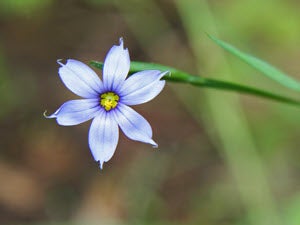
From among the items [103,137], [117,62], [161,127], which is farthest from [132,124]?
[161,127]

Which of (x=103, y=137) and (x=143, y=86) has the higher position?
(x=143, y=86)

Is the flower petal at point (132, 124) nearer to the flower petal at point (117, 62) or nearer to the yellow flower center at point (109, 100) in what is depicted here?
the yellow flower center at point (109, 100)

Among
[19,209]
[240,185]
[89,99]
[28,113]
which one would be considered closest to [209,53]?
[240,185]

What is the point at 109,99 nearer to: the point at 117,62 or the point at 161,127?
the point at 117,62

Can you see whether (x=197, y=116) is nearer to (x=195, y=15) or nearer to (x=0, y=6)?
(x=195, y=15)

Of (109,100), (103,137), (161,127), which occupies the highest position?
(161,127)

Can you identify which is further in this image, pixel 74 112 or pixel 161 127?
pixel 161 127

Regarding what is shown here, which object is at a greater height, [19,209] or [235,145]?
[235,145]
